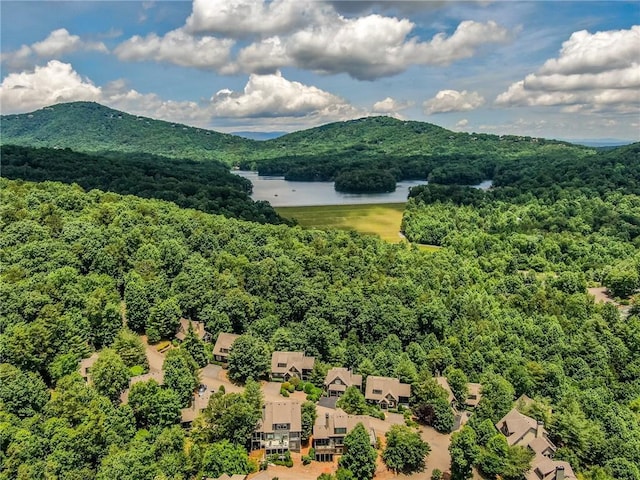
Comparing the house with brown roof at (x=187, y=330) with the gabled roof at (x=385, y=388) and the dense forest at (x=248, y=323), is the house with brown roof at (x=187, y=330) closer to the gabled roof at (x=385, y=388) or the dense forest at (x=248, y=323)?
the dense forest at (x=248, y=323)

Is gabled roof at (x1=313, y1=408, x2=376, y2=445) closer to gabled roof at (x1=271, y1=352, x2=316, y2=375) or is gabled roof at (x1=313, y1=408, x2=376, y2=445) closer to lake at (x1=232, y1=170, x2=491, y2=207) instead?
gabled roof at (x1=271, y1=352, x2=316, y2=375)

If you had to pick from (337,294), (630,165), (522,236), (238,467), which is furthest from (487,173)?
(238,467)

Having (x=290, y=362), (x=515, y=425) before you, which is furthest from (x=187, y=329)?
(x=515, y=425)

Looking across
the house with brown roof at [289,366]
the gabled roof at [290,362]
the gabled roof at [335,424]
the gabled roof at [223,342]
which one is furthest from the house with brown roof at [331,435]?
the gabled roof at [223,342]

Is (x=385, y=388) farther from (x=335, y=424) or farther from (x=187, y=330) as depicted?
(x=187, y=330)

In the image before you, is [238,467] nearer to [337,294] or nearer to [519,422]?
[519,422]
